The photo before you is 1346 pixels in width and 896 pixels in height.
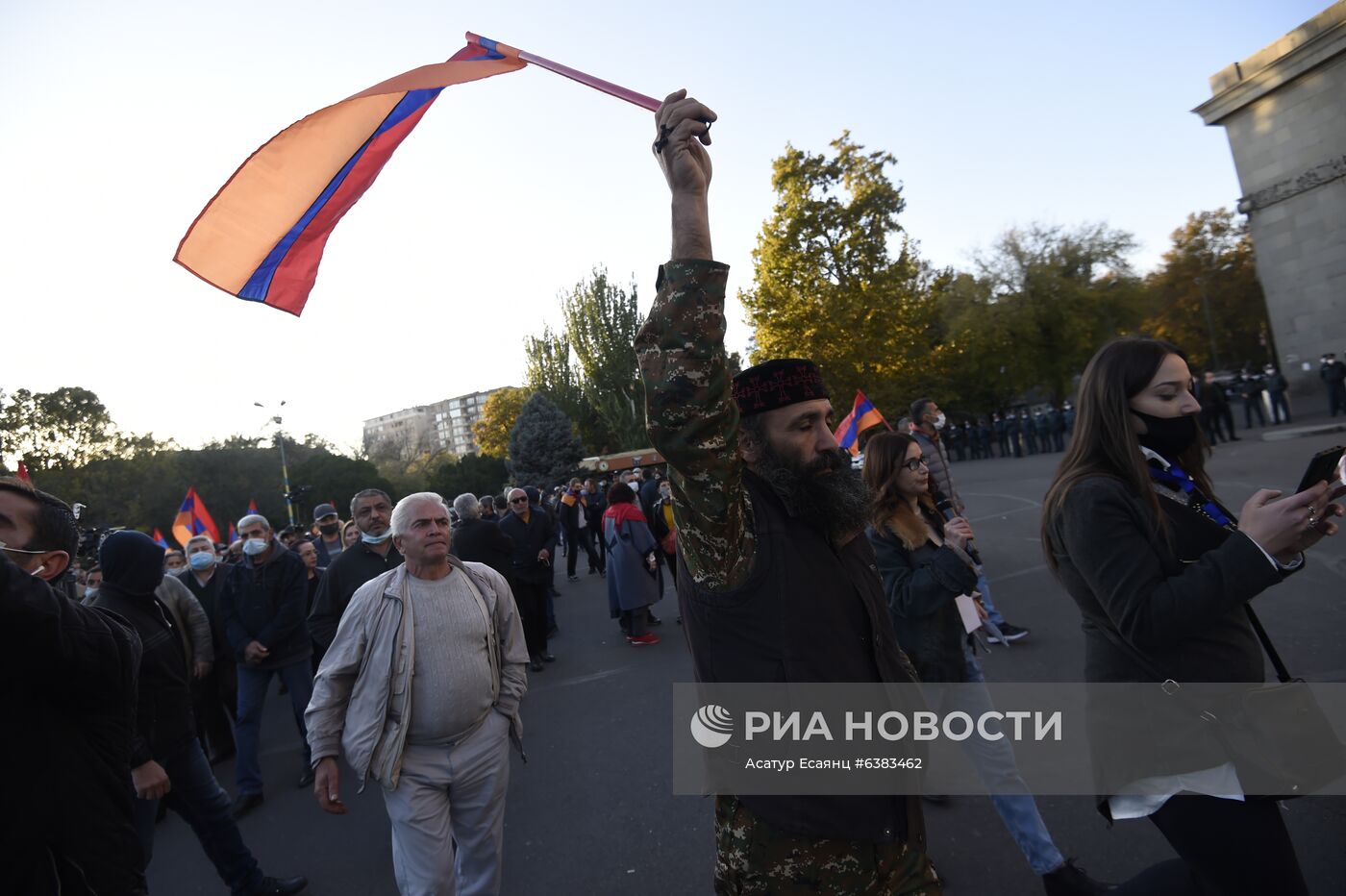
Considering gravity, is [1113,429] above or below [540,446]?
below

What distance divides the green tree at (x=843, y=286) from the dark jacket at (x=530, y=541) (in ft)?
62.7

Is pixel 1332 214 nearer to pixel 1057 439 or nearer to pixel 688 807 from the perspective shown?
pixel 1057 439

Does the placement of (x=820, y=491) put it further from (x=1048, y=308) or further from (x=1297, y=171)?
(x=1048, y=308)

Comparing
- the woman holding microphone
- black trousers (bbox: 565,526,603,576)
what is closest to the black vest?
the woman holding microphone

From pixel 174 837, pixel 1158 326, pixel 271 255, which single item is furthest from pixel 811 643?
pixel 1158 326

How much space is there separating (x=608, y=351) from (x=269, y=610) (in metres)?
47.0

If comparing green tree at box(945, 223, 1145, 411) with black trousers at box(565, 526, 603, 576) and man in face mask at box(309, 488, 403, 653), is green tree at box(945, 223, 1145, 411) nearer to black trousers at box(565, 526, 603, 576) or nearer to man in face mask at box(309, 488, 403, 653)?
black trousers at box(565, 526, 603, 576)

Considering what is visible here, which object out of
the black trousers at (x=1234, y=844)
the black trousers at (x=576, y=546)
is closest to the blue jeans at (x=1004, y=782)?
the black trousers at (x=1234, y=844)

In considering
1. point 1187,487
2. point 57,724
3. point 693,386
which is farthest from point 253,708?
point 1187,487

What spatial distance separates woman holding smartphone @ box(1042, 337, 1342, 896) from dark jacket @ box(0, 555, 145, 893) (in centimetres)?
268

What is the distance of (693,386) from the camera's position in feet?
4.72

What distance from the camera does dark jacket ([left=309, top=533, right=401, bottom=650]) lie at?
16.7 ft

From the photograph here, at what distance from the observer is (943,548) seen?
3.12 meters

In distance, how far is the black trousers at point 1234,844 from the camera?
72.3 inches
